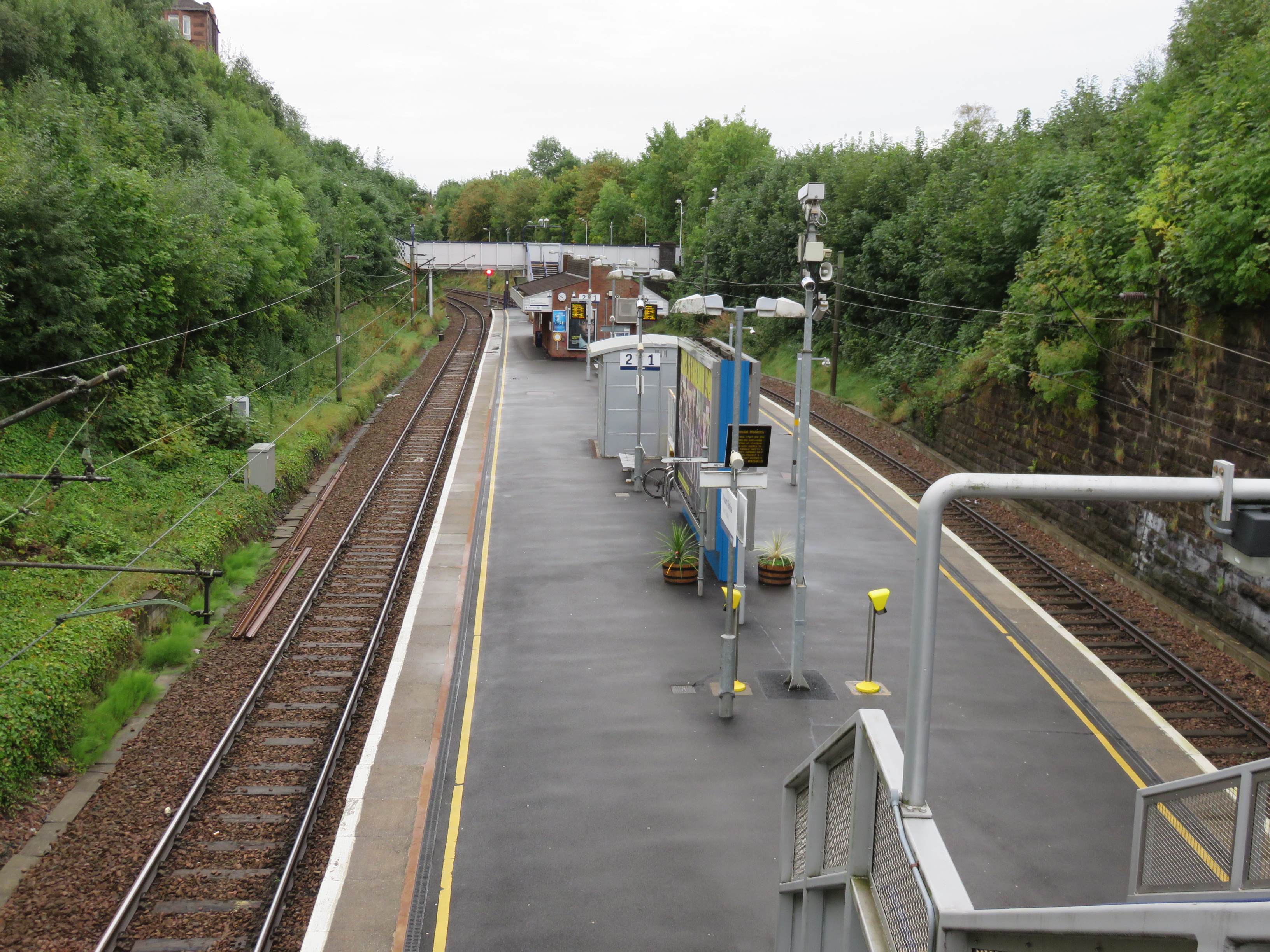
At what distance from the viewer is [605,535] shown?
71.3 feet

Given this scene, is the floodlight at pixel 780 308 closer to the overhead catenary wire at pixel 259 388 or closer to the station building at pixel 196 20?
the overhead catenary wire at pixel 259 388

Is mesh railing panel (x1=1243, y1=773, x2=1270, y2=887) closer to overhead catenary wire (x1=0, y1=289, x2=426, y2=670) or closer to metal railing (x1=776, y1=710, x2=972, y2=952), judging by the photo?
metal railing (x1=776, y1=710, x2=972, y2=952)

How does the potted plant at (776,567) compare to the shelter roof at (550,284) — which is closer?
the potted plant at (776,567)

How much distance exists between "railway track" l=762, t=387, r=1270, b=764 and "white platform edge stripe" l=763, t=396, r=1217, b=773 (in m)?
0.10

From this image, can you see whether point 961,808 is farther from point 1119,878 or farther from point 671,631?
point 671,631

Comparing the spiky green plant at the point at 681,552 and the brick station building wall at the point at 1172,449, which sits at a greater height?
the brick station building wall at the point at 1172,449

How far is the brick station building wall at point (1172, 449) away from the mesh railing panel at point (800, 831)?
352 inches

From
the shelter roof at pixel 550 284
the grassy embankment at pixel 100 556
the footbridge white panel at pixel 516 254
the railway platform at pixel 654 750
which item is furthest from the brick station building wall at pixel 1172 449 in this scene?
the footbridge white panel at pixel 516 254

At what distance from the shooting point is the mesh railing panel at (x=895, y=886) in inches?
142

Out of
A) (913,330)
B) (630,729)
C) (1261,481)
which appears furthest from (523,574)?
(913,330)

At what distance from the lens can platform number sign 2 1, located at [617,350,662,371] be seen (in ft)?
94.7

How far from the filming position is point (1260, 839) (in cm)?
548

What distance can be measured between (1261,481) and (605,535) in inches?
724

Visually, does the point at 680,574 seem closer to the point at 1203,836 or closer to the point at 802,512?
the point at 802,512
